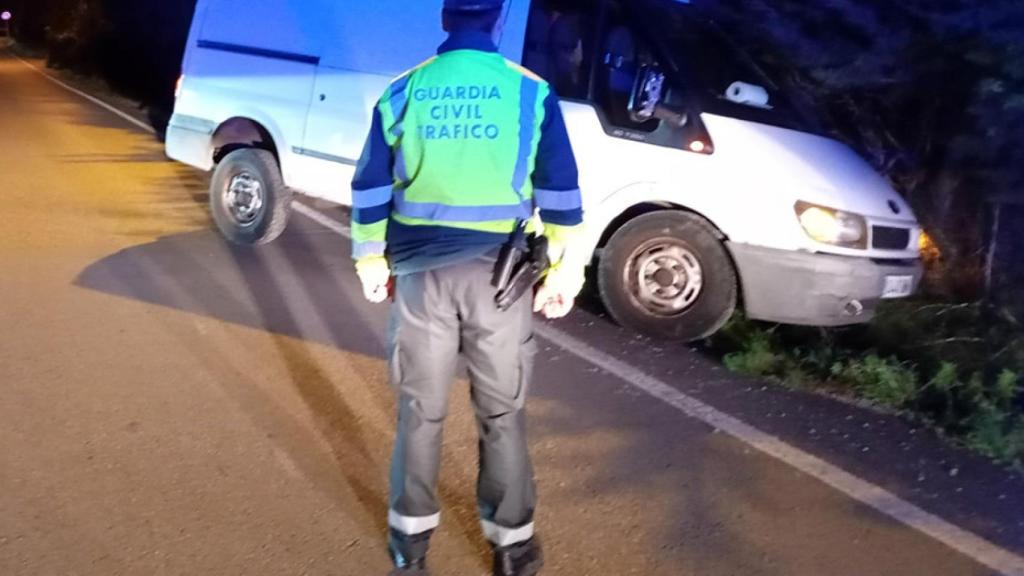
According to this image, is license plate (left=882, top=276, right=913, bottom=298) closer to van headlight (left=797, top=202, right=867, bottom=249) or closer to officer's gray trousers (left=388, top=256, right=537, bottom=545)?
van headlight (left=797, top=202, right=867, bottom=249)

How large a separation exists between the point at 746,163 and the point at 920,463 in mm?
1920

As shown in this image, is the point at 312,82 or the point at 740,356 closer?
the point at 740,356

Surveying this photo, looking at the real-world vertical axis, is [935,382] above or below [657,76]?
below

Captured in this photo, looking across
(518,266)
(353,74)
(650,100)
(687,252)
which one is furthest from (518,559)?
(353,74)

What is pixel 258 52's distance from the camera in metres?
8.27

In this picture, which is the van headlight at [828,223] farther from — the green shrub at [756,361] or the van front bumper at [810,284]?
the green shrub at [756,361]

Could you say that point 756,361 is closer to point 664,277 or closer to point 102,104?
point 664,277

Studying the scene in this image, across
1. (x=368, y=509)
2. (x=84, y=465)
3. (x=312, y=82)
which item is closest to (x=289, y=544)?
(x=368, y=509)

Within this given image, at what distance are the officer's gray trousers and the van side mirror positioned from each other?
10.00 feet

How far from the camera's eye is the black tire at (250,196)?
813 centimetres

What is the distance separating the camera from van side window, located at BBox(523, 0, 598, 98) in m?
6.48

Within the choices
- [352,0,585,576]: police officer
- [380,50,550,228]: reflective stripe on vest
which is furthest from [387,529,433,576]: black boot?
[380,50,550,228]: reflective stripe on vest

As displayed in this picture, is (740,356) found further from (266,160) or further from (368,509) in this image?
(266,160)

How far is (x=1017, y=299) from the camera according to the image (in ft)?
23.4
